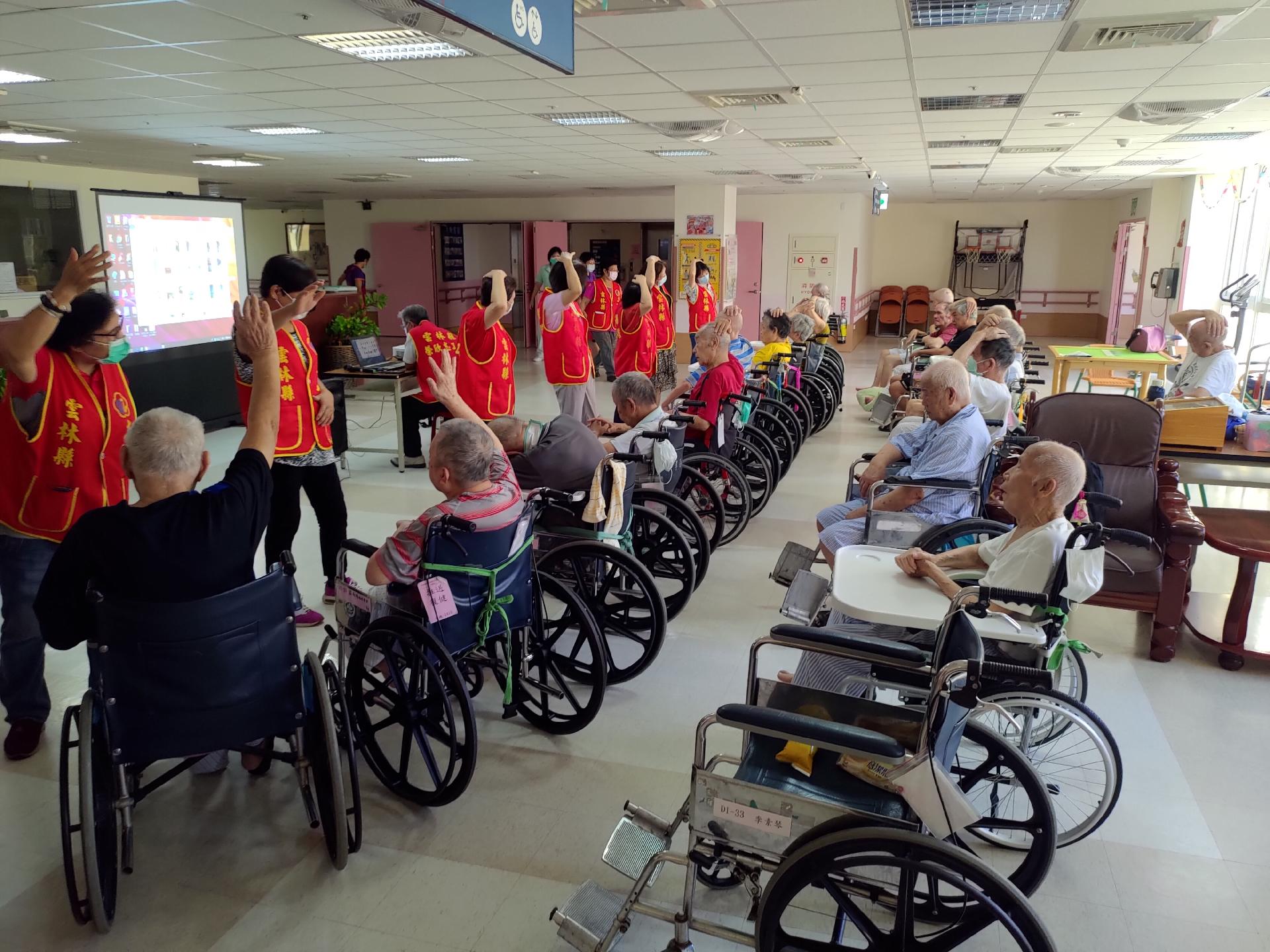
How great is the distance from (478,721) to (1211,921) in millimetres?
2077

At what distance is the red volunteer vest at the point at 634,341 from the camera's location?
24.6 ft

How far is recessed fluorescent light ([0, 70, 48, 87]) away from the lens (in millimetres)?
4346

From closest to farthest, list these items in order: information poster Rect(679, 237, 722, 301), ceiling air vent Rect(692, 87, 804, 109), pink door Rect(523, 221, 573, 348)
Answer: ceiling air vent Rect(692, 87, 804, 109) → information poster Rect(679, 237, 722, 301) → pink door Rect(523, 221, 573, 348)

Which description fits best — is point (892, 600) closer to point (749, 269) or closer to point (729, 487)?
point (729, 487)

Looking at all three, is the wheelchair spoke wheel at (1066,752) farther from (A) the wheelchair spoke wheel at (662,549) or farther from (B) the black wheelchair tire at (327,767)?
(B) the black wheelchair tire at (327,767)

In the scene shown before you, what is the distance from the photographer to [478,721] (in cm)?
293

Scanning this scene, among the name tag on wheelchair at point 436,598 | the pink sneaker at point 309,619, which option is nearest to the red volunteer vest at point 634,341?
the pink sneaker at point 309,619

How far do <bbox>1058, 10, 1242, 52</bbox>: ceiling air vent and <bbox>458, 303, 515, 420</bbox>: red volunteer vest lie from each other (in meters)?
3.19

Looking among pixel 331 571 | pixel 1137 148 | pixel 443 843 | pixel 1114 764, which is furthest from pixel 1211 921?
pixel 1137 148

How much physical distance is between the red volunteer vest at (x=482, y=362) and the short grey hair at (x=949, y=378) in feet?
8.70

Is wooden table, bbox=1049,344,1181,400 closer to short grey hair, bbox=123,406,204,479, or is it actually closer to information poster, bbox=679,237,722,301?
information poster, bbox=679,237,722,301

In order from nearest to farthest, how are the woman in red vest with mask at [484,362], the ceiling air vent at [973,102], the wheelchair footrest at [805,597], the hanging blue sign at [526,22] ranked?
the hanging blue sign at [526,22]
the wheelchair footrest at [805,597]
the ceiling air vent at [973,102]
the woman in red vest with mask at [484,362]

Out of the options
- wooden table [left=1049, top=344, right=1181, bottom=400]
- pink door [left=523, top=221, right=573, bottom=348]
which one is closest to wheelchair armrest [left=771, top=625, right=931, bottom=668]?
wooden table [left=1049, top=344, right=1181, bottom=400]

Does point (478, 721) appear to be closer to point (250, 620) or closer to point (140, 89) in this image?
point (250, 620)
